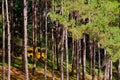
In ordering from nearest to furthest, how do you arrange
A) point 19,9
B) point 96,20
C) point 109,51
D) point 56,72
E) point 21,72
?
point 96,20 → point 109,51 → point 21,72 → point 56,72 → point 19,9

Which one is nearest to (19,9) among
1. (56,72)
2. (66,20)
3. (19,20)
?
(19,20)

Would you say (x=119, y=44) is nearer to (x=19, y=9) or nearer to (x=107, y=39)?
(x=107, y=39)

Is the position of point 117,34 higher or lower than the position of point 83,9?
lower

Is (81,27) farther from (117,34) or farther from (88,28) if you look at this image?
(117,34)

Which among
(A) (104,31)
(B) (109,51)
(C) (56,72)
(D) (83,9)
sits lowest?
(C) (56,72)

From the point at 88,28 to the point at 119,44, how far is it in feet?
8.72

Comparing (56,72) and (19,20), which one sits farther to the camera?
(19,20)

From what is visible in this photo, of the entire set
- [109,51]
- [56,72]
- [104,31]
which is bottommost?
[56,72]

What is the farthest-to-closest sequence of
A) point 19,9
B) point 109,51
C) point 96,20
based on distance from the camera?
point 19,9 < point 109,51 < point 96,20

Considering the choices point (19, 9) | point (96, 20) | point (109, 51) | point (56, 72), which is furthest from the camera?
point (19, 9)

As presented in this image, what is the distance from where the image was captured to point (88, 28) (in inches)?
960

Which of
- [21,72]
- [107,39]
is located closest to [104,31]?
[107,39]

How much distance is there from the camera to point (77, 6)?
24234 mm

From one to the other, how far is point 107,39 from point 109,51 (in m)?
1.01
